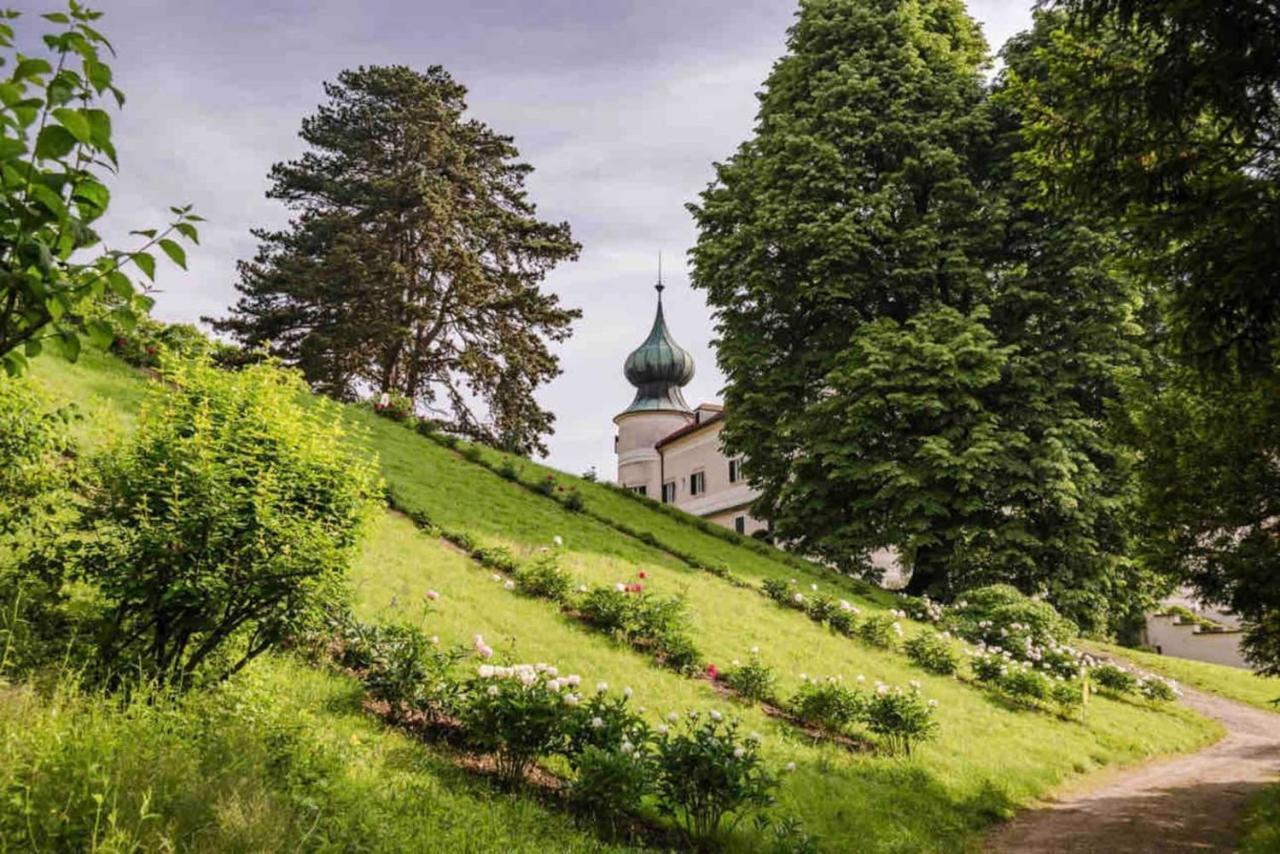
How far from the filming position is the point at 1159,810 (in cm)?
985

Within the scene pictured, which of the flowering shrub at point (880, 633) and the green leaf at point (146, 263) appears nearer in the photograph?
the green leaf at point (146, 263)

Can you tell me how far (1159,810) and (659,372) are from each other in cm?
4743

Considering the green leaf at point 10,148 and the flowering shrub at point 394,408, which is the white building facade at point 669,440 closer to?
the flowering shrub at point 394,408

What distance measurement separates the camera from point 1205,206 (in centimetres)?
666

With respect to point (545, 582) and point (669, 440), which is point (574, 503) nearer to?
point (545, 582)

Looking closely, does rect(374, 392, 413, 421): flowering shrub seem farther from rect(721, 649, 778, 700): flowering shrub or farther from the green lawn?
the green lawn

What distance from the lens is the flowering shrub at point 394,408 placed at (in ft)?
80.1

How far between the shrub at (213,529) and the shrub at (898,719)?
23.4ft

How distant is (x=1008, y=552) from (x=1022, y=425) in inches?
130

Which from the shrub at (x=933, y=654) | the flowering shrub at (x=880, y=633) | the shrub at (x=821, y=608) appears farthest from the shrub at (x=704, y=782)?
the shrub at (x=821, y=608)

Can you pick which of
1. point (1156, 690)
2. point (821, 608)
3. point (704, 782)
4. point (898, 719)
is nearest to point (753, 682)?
point (898, 719)

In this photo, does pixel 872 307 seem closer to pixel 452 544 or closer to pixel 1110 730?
pixel 1110 730

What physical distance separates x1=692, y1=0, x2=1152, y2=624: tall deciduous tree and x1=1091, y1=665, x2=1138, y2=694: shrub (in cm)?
286

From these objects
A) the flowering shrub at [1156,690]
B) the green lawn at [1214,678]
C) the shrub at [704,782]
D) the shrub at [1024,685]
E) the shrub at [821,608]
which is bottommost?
the green lawn at [1214,678]
